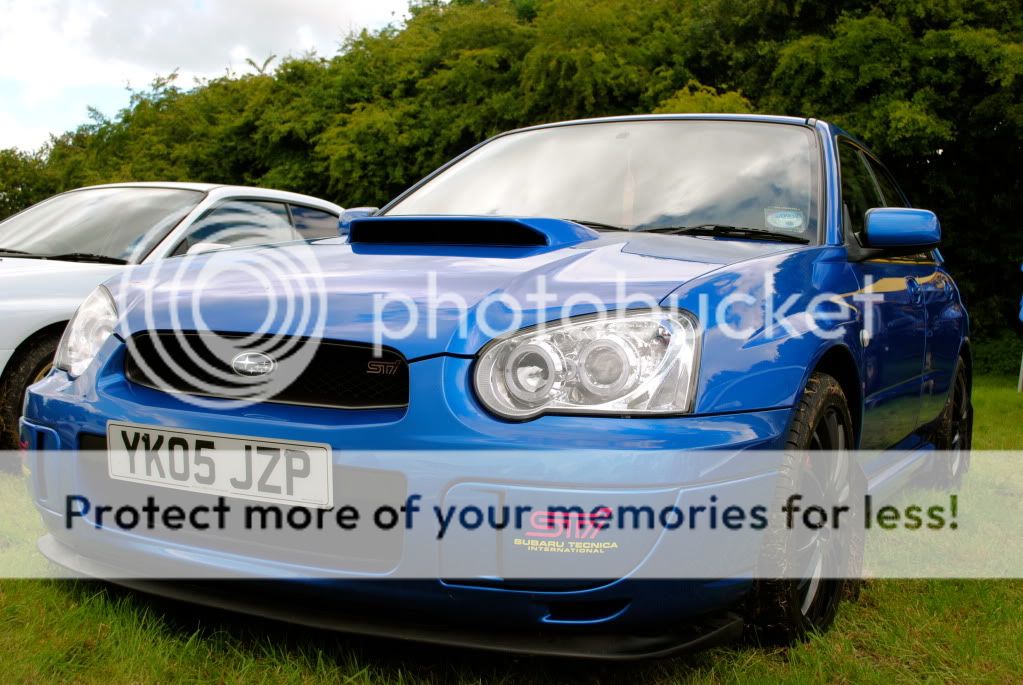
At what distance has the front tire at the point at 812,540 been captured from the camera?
2.37 metres

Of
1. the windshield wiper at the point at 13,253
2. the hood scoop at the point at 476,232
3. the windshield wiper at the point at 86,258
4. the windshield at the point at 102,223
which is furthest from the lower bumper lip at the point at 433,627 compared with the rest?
the windshield wiper at the point at 13,253

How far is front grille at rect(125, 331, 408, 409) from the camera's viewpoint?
2205 millimetres

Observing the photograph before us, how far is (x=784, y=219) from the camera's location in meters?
3.16

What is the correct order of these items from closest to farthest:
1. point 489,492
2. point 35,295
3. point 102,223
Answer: point 489,492 < point 35,295 < point 102,223

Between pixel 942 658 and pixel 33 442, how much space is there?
2387 mm

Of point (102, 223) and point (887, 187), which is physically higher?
point (887, 187)

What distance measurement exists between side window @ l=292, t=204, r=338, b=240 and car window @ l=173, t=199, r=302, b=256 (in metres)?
0.08

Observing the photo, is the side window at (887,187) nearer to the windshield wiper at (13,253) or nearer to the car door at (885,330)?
the car door at (885,330)

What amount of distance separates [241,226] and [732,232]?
336cm

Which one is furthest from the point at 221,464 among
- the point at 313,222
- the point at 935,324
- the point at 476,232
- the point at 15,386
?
the point at 313,222

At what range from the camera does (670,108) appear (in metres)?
14.6

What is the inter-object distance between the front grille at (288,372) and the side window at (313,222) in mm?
3709

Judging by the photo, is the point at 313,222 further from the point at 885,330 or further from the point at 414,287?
the point at 414,287

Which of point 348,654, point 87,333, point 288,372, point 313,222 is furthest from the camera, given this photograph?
point 313,222
